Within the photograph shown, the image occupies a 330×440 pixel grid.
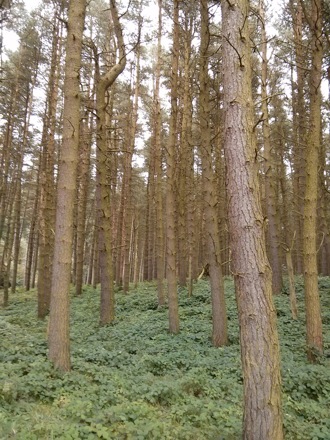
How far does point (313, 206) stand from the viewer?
816 centimetres

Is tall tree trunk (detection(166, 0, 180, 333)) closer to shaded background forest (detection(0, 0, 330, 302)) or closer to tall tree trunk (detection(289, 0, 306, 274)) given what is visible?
shaded background forest (detection(0, 0, 330, 302))

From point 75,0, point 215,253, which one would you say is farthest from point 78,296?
point 75,0

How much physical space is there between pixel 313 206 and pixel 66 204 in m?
5.59

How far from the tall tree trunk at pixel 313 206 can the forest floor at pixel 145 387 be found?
70 centimetres

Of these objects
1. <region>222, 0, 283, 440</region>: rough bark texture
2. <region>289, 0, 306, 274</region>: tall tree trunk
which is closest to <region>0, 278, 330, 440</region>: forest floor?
<region>222, 0, 283, 440</region>: rough bark texture

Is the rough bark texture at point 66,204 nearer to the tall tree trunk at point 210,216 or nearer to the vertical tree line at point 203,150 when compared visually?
the vertical tree line at point 203,150

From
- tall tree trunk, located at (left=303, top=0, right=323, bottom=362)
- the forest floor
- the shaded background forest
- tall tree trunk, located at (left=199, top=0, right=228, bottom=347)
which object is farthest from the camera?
the shaded background forest

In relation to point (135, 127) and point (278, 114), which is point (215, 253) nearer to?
point (135, 127)

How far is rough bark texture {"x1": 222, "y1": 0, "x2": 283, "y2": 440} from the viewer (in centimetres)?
360

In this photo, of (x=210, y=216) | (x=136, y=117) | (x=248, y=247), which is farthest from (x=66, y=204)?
(x=136, y=117)

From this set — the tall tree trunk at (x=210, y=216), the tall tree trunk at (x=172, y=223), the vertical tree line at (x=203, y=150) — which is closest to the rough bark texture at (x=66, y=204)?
the vertical tree line at (x=203, y=150)

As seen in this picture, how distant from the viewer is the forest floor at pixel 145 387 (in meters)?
4.20

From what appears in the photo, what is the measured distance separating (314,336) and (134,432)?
5.39 metres

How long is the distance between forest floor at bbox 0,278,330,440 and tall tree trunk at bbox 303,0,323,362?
0.70 m
